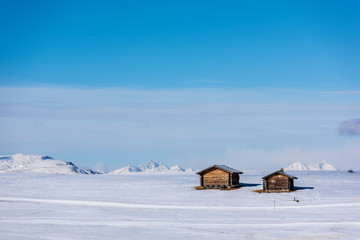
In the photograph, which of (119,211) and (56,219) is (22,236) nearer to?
(56,219)

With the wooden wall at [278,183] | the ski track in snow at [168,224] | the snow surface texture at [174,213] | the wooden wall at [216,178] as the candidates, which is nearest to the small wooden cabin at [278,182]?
the wooden wall at [278,183]

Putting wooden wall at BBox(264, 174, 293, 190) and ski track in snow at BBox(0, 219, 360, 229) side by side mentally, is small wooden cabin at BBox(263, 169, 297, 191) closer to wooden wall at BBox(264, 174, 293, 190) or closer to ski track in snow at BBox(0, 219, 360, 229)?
wooden wall at BBox(264, 174, 293, 190)

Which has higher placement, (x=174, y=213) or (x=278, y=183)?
(x=278, y=183)

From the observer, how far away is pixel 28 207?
2012 inches

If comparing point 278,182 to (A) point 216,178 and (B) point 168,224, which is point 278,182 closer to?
(A) point 216,178

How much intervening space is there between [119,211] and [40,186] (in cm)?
3315

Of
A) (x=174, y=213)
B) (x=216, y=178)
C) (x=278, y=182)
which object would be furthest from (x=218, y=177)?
A: (x=174, y=213)

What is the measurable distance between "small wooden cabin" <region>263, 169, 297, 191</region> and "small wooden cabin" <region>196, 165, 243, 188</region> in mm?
5944

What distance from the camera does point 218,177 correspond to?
72.6 meters

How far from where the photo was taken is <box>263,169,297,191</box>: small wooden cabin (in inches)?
2665

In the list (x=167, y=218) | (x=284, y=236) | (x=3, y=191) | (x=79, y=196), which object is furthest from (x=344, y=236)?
(x=3, y=191)

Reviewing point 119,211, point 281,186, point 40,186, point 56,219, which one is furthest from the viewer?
point 40,186

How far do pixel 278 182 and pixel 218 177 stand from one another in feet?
29.8

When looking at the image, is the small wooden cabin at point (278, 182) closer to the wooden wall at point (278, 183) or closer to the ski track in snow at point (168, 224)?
the wooden wall at point (278, 183)
